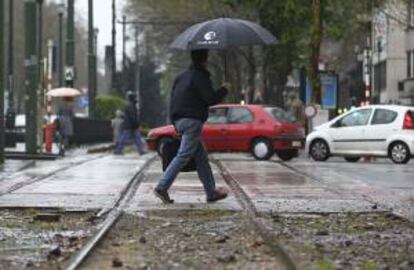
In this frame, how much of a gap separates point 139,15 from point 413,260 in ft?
152

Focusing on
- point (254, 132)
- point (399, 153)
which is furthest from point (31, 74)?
point (399, 153)

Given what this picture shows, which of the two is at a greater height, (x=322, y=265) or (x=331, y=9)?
(x=331, y=9)

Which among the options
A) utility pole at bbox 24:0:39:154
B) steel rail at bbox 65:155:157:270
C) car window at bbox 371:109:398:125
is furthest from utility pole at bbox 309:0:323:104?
steel rail at bbox 65:155:157:270

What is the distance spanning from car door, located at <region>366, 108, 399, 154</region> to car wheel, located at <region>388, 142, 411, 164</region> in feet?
0.69

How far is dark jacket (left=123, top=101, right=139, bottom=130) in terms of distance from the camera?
1205 inches

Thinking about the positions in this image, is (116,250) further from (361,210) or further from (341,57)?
(341,57)

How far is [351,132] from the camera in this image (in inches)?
1041

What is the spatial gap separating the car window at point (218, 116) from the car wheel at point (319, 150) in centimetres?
248

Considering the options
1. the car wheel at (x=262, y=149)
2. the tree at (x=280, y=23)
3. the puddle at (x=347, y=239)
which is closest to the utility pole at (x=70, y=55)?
the tree at (x=280, y=23)

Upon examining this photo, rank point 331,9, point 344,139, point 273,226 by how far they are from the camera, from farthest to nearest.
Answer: point 331,9 < point 344,139 < point 273,226

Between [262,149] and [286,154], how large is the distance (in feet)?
2.88

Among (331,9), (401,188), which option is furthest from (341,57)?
(401,188)

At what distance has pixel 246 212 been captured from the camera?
38.0 ft

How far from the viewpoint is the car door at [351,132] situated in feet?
85.9
